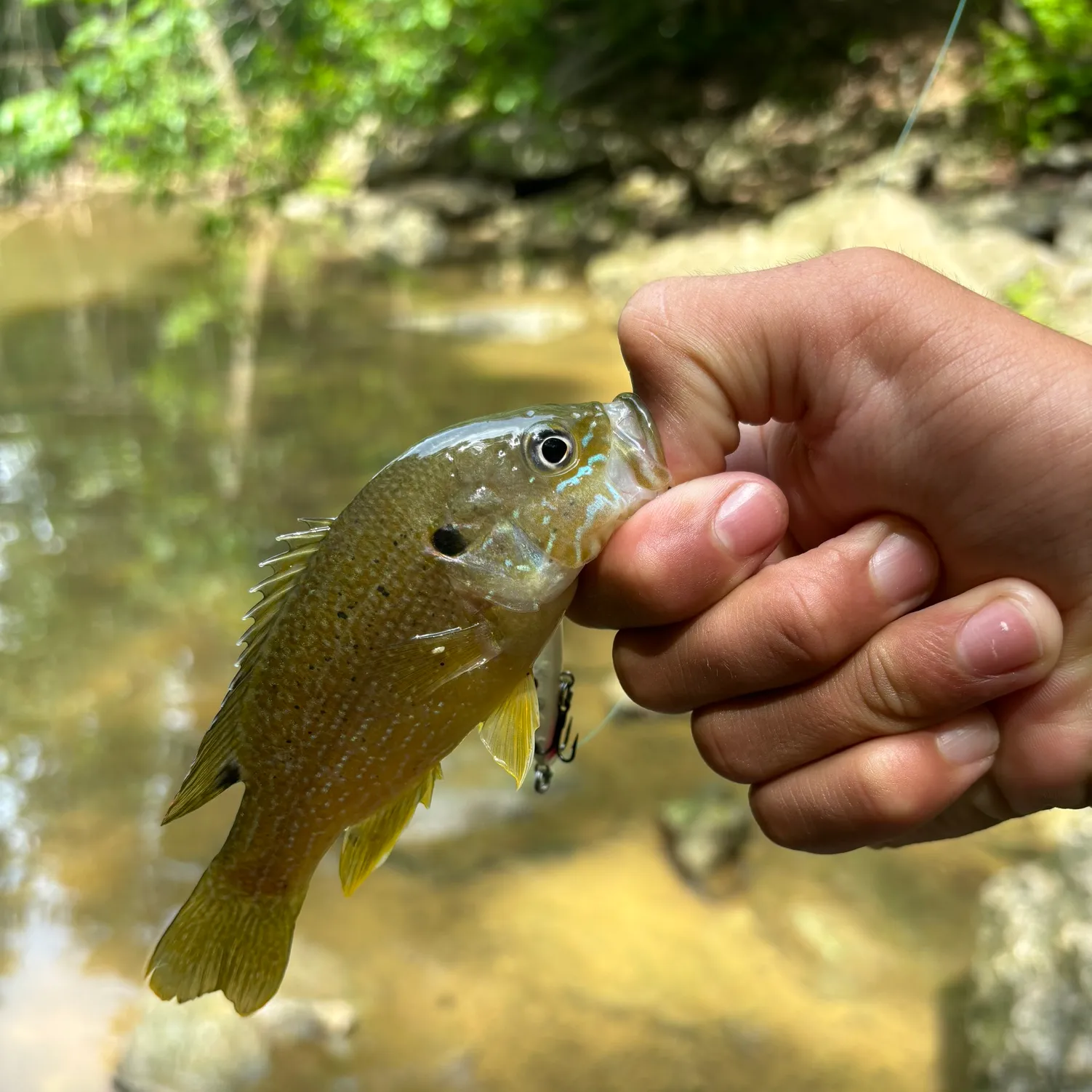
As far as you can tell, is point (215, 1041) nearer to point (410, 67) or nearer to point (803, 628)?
point (803, 628)

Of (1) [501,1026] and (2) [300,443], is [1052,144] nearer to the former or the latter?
(2) [300,443]

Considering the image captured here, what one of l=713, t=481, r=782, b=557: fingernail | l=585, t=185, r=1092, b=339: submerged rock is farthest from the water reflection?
l=585, t=185, r=1092, b=339: submerged rock

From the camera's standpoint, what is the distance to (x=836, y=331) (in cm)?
134

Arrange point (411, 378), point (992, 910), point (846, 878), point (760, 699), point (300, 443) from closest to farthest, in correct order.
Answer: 1. point (760, 699)
2. point (992, 910)
3. point (846, 878)
4. point (300, 443)
5. point (411, 378)

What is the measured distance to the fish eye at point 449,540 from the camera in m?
1.33

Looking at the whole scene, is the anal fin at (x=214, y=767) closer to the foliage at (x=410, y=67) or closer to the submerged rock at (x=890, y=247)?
the submerged rock at (x=890, y=247)

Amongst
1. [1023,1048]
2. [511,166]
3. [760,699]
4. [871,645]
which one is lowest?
[511,166]

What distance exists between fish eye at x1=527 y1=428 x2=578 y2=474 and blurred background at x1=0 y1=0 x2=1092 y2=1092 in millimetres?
2227

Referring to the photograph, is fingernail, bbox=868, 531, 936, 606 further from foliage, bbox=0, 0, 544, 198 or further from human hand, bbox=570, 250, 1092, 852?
foliage, bbox=0, 0, 544, 198

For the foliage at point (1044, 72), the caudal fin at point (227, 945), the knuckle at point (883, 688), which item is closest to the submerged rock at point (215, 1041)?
the caudal fin at point (227, 945)

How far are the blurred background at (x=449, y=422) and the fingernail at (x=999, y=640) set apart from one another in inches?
66.7

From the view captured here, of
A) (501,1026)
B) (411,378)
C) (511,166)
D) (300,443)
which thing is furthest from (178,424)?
(511,166)

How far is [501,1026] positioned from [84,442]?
21.4ft

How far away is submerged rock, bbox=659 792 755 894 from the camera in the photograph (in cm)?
354
